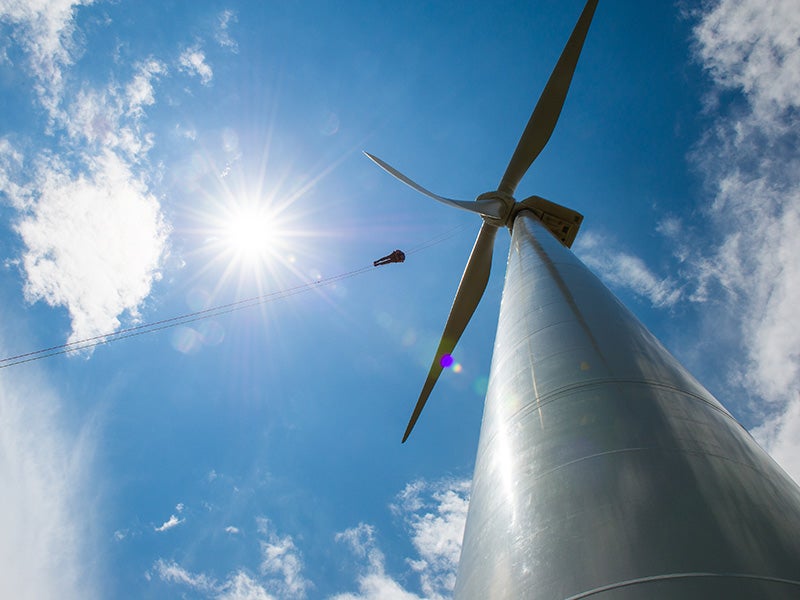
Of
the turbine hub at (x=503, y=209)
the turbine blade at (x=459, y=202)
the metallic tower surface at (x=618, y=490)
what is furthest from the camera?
the turbine hub at (x=503, y=209)

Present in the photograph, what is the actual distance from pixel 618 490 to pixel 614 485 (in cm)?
5

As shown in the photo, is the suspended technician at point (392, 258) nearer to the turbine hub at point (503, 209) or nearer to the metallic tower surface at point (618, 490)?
the turbine hub at point (503, 209)

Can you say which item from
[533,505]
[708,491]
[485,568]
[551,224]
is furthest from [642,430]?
[551,224]

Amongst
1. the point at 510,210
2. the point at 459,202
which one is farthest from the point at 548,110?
the point at 459,202

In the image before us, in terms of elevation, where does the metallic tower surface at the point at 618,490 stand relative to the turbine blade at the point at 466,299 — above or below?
below

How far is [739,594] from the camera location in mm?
2096

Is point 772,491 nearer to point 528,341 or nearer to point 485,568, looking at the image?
point 485,568

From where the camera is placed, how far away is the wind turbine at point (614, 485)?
2299 mm

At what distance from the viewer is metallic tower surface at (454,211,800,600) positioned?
7.52 feet

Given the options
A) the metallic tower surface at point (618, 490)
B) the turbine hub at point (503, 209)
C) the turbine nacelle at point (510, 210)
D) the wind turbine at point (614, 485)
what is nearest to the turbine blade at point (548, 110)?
the turbine nacelle at point (510, 210)

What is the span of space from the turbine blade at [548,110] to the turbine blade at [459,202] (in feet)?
4.03

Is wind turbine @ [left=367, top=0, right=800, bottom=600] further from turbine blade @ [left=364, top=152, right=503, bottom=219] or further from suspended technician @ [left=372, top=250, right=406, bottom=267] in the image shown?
suspended technician @ [left=372, top=250, right=406, bottom=267]

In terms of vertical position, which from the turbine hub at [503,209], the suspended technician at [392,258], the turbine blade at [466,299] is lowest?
the turbine blade at [466,299]

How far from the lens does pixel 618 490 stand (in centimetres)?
276
